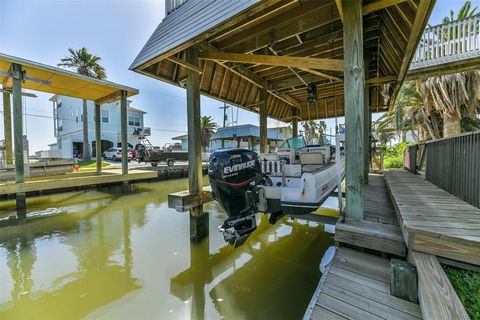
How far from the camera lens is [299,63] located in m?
3.64

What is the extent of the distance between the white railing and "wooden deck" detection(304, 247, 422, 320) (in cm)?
575

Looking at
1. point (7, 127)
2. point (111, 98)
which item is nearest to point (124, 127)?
point (111, 98)

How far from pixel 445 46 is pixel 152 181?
40.0 feet

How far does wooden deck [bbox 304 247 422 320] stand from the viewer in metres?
1.54

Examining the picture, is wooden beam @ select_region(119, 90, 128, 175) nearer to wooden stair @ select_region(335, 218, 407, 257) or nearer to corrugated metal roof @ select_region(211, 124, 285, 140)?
corrugated metal roof @ select_region(211, 124, 285, 140)

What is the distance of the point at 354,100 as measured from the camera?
251 cm

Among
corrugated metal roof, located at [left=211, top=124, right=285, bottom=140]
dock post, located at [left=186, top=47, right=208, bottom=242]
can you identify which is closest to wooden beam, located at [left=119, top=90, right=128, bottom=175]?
dock post, located at [left=186, top=47, right=208, bottom=242]

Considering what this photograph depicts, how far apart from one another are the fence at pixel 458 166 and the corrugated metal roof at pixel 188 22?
3.28 m

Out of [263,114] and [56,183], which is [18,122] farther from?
[263,114]

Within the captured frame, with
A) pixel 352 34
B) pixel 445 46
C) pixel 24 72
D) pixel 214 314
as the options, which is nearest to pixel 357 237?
pixel 214 314

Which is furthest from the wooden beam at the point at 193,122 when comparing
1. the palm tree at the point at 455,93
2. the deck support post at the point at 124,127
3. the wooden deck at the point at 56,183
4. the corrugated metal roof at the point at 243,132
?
the corrugated metal roof at the point at 243,132

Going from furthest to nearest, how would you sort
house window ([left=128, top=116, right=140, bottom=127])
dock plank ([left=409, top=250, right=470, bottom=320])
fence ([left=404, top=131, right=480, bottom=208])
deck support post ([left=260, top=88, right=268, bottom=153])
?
house window ([left=128, top=116, right=140, bottom=127]) < deck support post ([left=260, top=88, right=268, bottom=153]) < fence ([left=404, top=131, right=480, bottom=208]) < dock plank ([left=409, top=250, right=470, bottom=320])

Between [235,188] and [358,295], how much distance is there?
5.94 feet

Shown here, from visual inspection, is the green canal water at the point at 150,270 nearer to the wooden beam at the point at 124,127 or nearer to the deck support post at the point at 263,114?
the deck support post at the point at 263,114
